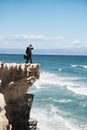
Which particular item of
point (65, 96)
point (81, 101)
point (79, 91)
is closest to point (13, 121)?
point (81, 101)

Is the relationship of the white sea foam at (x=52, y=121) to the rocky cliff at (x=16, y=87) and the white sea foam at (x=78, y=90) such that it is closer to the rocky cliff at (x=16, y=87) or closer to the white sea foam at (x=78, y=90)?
the rocky cliff at (x=16, y=87)

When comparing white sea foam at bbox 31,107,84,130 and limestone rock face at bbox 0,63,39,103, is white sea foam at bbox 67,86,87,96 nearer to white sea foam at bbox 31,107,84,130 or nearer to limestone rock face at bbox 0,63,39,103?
white sea foam at bbox 31,107,84,130

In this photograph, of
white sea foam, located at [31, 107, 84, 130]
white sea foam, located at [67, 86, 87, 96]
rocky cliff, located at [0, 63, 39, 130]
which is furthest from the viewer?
white sea foam, located at [67, 86, 87, 96]

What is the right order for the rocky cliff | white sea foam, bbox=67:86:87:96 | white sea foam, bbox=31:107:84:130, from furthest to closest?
white sea foam, bbox=67:86:87:96
white sea foam, bbox=31:107:84:130
the rocky cliff

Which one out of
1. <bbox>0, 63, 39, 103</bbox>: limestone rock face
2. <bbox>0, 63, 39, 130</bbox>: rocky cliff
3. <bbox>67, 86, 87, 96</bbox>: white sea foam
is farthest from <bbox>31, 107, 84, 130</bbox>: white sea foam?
<bbox>67, 86, 87, 96</bbox>: white sea foam

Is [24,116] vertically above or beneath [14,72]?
beneath

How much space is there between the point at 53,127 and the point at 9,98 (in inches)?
389

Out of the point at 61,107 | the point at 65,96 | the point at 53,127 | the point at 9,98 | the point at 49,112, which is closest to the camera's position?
the point at 9,98

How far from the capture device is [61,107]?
33375mm

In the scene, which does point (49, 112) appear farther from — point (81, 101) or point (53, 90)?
point (53, 90)

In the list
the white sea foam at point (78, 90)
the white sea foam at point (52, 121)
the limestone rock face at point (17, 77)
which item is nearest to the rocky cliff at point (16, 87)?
the limestone rock face at point (17, 77)

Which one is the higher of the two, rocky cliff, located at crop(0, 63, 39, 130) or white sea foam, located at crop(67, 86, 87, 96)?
rocky cliff, located at crop(0, 63, 39, 130)

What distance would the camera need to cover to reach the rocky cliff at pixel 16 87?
15.8 m

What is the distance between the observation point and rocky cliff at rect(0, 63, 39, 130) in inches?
620
